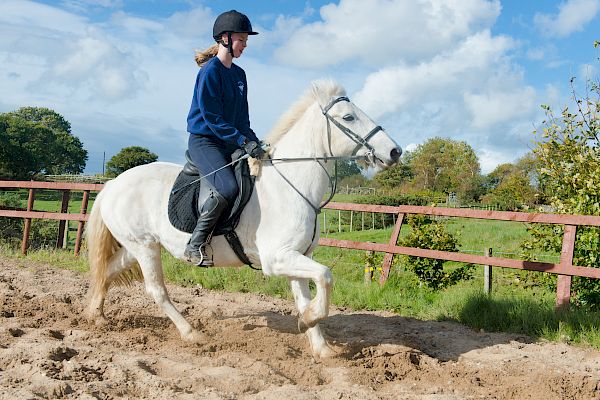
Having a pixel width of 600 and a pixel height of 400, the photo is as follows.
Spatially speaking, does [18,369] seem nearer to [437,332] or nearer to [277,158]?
[277,158]

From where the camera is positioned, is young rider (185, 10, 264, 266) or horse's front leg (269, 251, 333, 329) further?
young rider (185, 10, 264, 266)

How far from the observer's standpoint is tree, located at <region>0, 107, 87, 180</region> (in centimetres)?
4897

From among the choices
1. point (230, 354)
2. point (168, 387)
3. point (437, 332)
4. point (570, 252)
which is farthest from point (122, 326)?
point (570, 252)

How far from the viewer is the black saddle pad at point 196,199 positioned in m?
5.00

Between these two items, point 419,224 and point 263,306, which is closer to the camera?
point 263,306

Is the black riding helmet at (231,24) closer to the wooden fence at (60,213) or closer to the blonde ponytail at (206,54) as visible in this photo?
the blonde ponytail at (206,54)

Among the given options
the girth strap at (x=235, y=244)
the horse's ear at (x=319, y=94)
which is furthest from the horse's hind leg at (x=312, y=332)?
the horse's ear at (x=319, y=94)

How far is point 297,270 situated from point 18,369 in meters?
2.26

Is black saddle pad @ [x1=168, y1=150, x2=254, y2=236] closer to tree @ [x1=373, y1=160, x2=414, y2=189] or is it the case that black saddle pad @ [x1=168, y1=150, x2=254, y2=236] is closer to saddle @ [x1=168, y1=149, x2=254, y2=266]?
saddle @ [x1=168, y1=149, x2=254, y2=266]

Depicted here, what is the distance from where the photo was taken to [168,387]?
12.8 ft

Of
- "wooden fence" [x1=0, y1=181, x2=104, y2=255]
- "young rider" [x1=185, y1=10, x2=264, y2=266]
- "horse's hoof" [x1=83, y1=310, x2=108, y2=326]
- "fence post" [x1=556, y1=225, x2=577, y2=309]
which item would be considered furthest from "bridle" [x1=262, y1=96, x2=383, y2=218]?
"wooden fence" [x1=0, y1=181, x2=104, y2=255]

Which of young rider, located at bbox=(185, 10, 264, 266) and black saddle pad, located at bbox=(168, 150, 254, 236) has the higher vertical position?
young rider, located at bbox=(185, 10, 264, 266)

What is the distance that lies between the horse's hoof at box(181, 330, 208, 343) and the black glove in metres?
1.87

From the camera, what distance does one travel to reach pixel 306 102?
5.10 m
